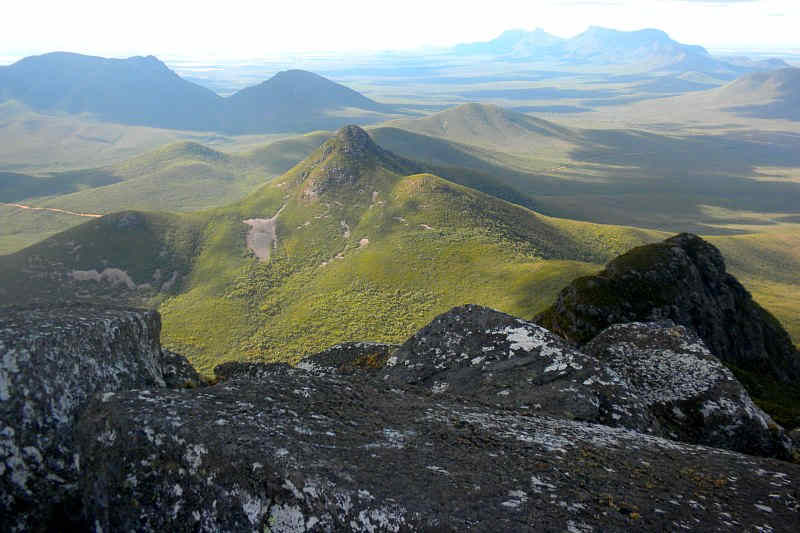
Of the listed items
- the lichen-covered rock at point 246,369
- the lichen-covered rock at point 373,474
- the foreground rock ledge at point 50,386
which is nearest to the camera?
the lichen-covered rock at point 373,474

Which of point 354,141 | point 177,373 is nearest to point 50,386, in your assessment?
point 177,373

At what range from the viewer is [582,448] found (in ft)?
32.7

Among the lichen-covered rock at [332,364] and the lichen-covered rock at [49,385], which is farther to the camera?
the lichen-covered rock at [332,364]

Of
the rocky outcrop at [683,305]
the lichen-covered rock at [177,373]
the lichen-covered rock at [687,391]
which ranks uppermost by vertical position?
the lichen-covered rock at [177,373]

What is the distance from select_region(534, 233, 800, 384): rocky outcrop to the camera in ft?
116

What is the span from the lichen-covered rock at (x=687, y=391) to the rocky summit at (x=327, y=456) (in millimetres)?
4034

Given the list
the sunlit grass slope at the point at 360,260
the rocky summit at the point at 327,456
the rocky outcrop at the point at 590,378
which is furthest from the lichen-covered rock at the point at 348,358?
the sunlit grass slope at the point at 360,260

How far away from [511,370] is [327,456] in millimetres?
8743

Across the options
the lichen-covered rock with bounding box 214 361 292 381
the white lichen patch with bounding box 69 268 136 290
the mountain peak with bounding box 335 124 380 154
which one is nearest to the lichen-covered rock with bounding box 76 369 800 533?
the lichen-covered rock with bounding box 214 361 292 381

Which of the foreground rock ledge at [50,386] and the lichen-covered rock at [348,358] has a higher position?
the foreground rock ledge at [50,386]

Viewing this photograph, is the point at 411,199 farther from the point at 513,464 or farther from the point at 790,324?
the point at 513,464

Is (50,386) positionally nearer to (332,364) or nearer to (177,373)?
(177,373)

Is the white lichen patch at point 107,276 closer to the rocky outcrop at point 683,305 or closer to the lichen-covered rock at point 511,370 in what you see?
the rocky outcrop at point 683,305

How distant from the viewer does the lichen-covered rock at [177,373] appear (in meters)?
15.9
